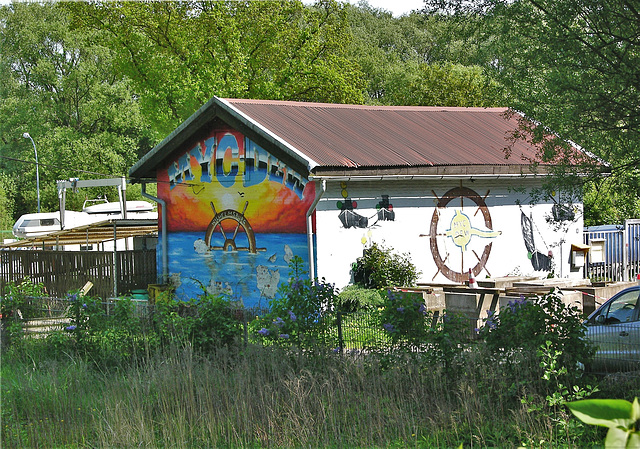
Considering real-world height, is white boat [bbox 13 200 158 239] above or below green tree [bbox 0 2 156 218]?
below

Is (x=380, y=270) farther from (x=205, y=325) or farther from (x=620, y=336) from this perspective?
(x=620, y=336)

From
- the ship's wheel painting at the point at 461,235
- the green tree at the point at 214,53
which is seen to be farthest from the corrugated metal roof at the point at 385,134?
the green tree at the point at 214,53

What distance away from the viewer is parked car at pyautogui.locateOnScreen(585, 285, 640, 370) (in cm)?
885

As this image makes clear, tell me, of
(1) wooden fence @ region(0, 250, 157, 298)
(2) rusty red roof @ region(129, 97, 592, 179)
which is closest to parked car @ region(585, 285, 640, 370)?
(2) rusty red roof @ region(129, 97, 592, 179)

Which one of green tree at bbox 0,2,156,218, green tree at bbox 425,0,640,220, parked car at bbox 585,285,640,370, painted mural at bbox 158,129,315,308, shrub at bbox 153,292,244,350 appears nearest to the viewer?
green tree at bbox 425,0,640,220

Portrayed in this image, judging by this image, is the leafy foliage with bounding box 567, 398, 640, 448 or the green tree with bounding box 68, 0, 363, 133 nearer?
the leafy foliage with bounding box 567, 398, 640, 448

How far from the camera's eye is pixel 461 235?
60.3 feet

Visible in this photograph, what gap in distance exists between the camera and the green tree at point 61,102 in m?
51.2

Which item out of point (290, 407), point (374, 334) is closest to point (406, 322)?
point (374, 334)

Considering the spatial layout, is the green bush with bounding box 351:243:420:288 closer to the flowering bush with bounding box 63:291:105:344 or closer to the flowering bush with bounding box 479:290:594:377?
the flowering bush with bounding box 63:291:105:344

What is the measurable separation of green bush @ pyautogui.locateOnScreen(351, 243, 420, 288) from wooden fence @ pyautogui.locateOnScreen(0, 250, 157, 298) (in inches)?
274

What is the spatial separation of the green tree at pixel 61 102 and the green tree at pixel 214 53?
1087cm

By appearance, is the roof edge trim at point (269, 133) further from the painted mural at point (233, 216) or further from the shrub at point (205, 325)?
the shrub at point (205, 325)

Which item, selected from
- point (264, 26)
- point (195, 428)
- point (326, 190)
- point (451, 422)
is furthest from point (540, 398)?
point (264, 26)
